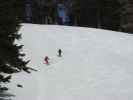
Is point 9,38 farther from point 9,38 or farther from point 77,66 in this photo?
point 77,66

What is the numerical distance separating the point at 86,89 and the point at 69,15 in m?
43.9

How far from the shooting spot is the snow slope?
1533 inches

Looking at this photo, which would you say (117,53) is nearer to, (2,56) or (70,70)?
(70,70)

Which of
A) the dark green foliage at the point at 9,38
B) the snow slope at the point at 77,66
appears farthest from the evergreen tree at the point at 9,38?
the snow slope at the point at 77,66

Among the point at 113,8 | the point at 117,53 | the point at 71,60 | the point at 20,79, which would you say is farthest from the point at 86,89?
the point at 113,8

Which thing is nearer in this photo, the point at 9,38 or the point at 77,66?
the point at 9,38

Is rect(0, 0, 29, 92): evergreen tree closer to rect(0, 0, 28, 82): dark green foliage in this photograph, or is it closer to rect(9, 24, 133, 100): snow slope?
rect(0, 0, 28, 82): dark green foliage

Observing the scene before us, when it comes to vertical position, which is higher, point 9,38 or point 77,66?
point 9,38

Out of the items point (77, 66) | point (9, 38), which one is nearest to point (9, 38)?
point (9, 38)

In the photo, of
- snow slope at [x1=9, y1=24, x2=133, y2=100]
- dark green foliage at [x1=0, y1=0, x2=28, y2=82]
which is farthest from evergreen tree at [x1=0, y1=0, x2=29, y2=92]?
snow slope at [x1=9, y1=24, x2=133, y2=100]

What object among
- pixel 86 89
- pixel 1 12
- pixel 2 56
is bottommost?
pixel 86 89

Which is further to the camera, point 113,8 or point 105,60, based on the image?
point 113,8

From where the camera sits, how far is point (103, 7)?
7925 cm

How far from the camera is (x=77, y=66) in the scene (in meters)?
48.3
